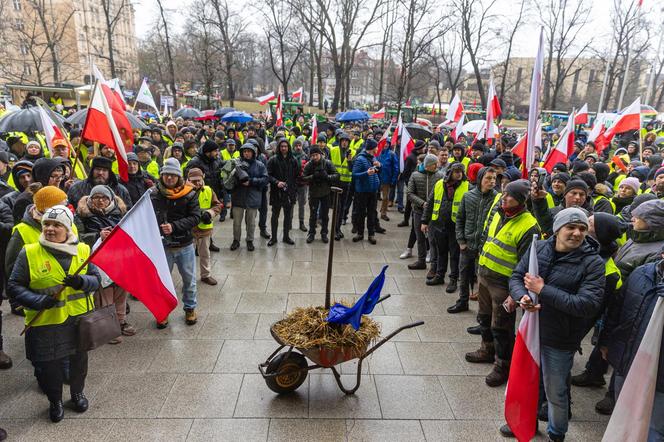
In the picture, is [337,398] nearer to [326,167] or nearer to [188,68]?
[326,167]

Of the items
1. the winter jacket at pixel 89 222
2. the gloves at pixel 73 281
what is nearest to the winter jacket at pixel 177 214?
the winter jacket at pixel 89 222

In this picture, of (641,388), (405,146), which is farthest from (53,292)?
(405,146)

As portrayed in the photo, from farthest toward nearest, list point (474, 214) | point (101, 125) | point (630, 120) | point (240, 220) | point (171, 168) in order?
1. point (630, 120)
2. point (240, 220)
3. point (474, 214)
4. point (171, 168)
5. point (101, 125)

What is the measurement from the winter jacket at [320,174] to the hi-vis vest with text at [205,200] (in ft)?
8.11

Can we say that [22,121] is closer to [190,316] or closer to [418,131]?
[190,316]

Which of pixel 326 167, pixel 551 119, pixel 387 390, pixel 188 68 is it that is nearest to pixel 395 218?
pixel 326 167

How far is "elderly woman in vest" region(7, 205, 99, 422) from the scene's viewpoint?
3369 millimetres

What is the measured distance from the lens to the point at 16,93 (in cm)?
2598

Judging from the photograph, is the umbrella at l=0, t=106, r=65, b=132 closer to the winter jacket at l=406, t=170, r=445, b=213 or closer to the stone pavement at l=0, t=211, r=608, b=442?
the stone pavement at l=0, t=211, r=608, b=442

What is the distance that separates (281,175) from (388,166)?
3356 mm

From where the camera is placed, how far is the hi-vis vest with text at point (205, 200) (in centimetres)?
633

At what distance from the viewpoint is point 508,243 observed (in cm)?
429

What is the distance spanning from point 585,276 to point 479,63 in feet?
115

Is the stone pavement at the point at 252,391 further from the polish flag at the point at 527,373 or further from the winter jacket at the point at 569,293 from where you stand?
the winter jacket at the point at 569,293
